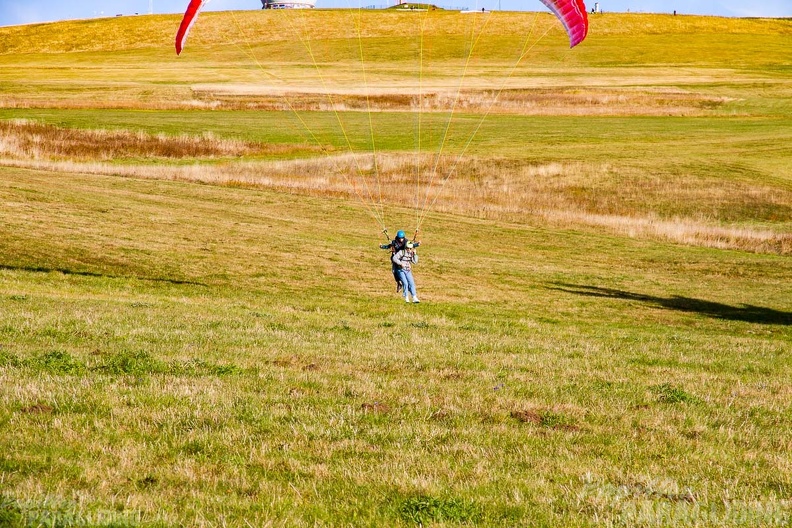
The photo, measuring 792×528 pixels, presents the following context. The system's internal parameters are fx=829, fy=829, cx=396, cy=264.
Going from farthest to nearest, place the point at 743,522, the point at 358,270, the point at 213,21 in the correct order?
the point at 213,21
the point at 358,270
the point at 743,522

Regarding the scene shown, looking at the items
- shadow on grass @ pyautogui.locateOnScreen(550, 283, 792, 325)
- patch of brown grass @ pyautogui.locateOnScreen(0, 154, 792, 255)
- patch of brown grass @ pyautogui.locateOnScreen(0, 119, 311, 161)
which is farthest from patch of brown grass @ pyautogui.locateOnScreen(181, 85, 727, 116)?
shadow on grass @ pyautogui.locateOnScreen(550, 283, 792, 325)

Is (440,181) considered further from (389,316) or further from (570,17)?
(570,17)

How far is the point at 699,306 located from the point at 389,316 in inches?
505

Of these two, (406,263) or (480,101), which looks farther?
(480,101)

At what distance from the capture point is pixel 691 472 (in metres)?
8.11

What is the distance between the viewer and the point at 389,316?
23016mm

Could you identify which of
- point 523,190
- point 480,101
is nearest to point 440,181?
point 523,190

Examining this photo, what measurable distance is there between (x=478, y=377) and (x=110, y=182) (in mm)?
39657

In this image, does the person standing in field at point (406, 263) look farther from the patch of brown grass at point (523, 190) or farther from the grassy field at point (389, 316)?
the patch of brown grass at point (523, 190)

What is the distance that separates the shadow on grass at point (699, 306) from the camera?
2742cm

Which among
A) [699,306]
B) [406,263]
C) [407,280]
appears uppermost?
[406,263]

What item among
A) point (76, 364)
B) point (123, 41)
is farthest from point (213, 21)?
point (76, 364)

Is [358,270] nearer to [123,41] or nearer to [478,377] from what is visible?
[478,377]

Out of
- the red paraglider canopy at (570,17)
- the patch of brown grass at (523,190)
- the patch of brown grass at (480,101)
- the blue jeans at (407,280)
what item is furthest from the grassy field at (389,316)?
the red paraglider canopy at (570,17)
